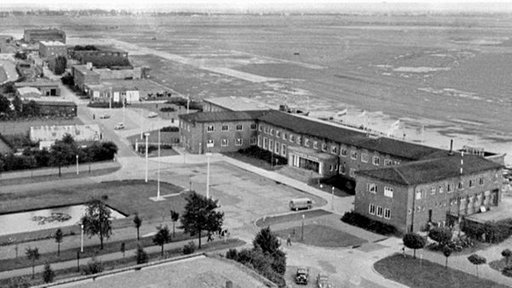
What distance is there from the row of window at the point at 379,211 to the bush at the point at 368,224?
416mm

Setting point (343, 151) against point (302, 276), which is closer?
point (302, 276)

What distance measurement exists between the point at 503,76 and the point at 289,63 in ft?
118

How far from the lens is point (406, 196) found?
34.6m

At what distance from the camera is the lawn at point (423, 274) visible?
28.2 metres

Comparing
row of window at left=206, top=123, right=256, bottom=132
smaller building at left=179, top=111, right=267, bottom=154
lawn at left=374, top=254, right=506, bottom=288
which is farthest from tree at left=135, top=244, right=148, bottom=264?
row of window at left=206, top=123, right=256, bottom=132

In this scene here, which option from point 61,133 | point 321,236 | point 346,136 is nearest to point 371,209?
point 321,236

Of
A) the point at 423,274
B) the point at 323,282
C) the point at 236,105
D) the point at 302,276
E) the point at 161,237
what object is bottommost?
the point at 423,274

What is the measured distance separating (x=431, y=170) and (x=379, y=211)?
344 centimetres

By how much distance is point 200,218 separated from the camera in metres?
31.4

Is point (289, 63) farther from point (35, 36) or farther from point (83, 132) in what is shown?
point (83, 132)

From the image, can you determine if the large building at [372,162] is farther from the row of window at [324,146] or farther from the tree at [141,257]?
the tree at [141,257]

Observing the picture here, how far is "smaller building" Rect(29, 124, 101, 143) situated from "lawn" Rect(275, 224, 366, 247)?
2409 cm

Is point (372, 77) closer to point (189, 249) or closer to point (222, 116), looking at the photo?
point (222, 116)

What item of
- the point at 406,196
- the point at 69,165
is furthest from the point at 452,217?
the point at 69,165
